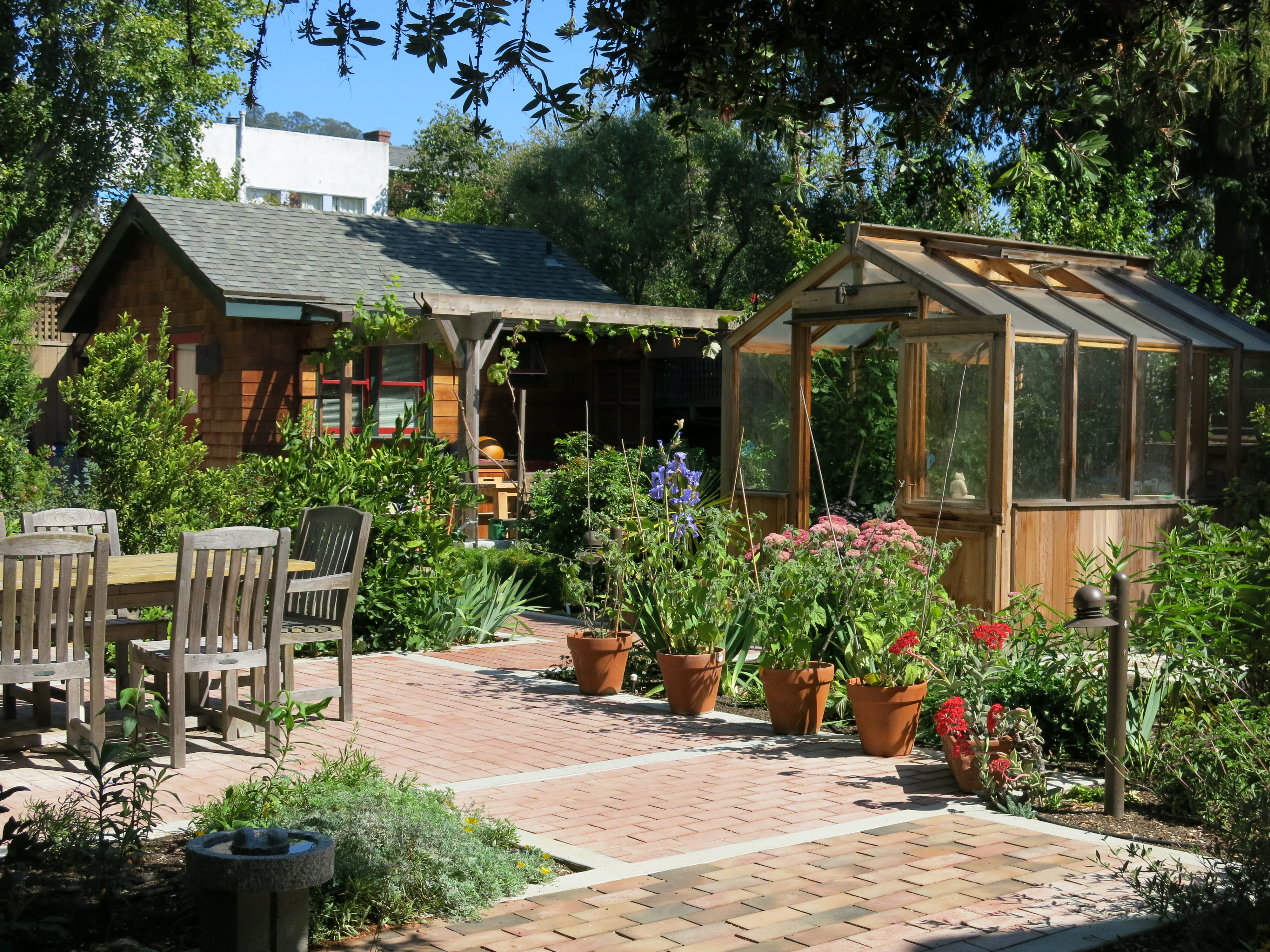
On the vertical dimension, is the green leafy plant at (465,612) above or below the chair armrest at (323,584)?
below

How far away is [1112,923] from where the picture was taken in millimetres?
4371

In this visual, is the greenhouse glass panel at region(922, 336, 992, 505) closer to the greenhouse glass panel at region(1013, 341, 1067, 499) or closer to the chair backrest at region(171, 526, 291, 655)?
the greenhouse glass panel at region(1013, 341, 1067, 499)

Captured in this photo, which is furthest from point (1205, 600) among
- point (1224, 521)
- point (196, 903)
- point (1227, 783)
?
point (196, 903)

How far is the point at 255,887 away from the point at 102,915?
670 mm

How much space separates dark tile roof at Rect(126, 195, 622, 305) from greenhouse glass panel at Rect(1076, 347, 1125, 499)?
27.4 ft

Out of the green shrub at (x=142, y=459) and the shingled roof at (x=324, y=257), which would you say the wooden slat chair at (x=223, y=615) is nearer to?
the green shrub at (x=142, y=459)

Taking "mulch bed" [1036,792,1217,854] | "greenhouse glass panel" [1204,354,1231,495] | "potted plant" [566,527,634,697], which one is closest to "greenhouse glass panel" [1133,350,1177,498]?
"greenhouse glass panel" [1204,354,1231,495]

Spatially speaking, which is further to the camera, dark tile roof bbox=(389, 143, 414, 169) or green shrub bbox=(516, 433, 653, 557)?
dark tile roof bbox=(389, 143, 414, 169)

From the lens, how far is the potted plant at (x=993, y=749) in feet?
19.5

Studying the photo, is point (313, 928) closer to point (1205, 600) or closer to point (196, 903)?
point (196, 903)

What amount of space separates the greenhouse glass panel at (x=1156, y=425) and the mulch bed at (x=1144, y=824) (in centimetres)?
545

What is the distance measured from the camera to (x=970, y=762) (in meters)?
6.13

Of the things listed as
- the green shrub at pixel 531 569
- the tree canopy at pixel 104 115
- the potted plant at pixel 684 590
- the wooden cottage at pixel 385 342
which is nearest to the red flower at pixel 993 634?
the potted plant at pixel 684 590

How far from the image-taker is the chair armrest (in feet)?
23.2
